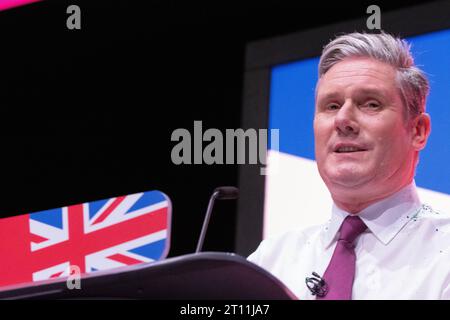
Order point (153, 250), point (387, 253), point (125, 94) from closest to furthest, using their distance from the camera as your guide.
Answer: point (387, 253)
point (153, 250)
point (125, 94)

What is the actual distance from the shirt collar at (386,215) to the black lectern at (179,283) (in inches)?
27.9

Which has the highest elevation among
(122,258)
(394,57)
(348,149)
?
(394,57)

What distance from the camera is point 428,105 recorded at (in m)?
2.69

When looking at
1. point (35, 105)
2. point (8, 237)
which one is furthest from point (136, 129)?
point (8, 237)

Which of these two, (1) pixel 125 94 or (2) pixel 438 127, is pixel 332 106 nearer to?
(2) pixel 438 127

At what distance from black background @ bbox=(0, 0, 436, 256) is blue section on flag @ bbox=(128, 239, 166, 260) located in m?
0.99

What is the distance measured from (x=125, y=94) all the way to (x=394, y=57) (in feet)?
6.48

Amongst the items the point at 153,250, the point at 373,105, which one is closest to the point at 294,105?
the point at 153,250

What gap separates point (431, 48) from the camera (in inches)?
109

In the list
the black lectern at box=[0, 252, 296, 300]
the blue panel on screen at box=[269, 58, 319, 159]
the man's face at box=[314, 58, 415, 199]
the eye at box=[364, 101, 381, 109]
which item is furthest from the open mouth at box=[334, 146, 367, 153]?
the blue panel on screen at box=[269, 58, 319, 159]

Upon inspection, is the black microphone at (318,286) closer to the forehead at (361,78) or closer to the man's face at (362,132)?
the man's face at (362,132)

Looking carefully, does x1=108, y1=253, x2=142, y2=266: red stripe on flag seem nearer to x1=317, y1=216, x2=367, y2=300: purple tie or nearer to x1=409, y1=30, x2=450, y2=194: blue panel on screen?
x1=317, y1=216, x2=367, y2=300: purple tie

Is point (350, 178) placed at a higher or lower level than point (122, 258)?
higher
